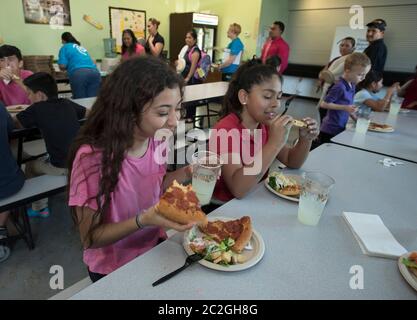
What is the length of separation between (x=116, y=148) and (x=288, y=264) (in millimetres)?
684

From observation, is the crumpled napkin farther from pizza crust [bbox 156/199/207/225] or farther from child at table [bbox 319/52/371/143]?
pizza crust [bbox 156/199/207/225]

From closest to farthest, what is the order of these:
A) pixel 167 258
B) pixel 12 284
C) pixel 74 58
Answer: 1. pixel 167 258
2. pixel 12 284
3. pixel 74 58

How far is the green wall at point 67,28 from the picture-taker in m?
5.49

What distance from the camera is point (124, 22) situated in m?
7.26

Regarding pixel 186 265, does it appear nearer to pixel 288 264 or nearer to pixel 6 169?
pixel 288 264

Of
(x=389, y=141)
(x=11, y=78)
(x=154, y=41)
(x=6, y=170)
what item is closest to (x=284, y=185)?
(x=389, y=141)

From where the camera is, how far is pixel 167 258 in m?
0.85

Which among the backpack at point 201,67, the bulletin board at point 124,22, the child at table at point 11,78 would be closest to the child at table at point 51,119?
the child at table at point 11,78

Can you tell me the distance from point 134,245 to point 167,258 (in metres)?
0.41

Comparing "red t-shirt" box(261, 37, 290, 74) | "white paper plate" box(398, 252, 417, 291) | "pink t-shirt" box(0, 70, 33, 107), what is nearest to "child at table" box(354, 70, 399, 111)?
"red t-shirt" box(261, 37, 290, 74)

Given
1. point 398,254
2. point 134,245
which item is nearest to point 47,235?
point 134,245

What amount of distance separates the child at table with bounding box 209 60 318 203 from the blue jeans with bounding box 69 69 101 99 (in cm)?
315
